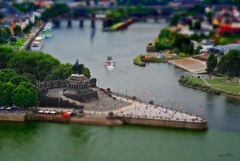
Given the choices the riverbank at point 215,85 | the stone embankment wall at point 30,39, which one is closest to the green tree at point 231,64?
the riverbank at point 215,85

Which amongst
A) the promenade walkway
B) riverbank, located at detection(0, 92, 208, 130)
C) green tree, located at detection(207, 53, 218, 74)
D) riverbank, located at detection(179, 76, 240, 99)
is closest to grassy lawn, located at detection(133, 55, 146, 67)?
green tree, located at detection(207, 53, 218, 74)

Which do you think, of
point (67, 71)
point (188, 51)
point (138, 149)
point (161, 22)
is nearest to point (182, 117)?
point (138, 149)

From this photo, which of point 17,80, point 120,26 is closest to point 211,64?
point 17,80

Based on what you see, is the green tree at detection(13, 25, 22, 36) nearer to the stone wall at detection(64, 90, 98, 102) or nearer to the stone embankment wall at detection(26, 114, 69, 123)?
the stone wall at detection(64, 90, 98, 102)

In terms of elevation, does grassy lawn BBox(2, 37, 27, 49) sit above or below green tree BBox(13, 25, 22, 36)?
below

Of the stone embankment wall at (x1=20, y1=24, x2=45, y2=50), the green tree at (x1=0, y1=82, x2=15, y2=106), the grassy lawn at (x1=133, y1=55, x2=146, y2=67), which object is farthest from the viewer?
the stone embankment wall at (x1=20, y1=24, x2=45, y2=50)

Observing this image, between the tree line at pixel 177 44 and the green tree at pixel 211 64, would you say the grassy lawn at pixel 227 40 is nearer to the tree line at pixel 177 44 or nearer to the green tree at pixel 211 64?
the tree line at pixel 177 44

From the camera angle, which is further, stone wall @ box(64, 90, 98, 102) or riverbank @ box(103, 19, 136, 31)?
riverbank @ box(103, 19, 136, 31)

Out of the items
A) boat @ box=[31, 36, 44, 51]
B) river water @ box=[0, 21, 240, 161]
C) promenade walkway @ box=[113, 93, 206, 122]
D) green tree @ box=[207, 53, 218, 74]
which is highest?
Result: boat @ box=[31, 36, 44, 51]

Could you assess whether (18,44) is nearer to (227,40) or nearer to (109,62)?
(109,62)

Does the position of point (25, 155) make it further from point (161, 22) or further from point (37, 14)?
point (161, 22)
